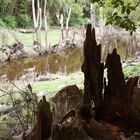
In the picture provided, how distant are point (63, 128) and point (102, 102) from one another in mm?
1173

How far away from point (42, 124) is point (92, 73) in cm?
99

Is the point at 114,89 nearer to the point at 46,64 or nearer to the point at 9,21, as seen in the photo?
the point at 46,64

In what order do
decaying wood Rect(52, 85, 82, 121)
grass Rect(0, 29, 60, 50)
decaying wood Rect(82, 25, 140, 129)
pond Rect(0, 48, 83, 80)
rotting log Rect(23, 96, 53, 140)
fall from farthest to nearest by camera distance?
grass Rect(0, 29, 60, 50) → pond Rect(0, 48, 83, 80) → decaying wood Rect(52, 85, 82, 121) → decaying wood Rect(82, 25, 140, 129) → rotting log Rect(23, 96, 53, 140)

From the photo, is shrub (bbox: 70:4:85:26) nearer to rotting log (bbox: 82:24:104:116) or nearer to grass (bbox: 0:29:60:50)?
grass (bbox: 0:29:60:50)

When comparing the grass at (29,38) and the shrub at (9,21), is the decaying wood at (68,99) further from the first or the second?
the shrub at (9,21)

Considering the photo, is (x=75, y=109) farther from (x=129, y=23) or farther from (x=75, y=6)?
(x=75, y=6)

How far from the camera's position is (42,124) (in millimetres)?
5223

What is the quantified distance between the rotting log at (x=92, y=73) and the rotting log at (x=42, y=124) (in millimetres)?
635

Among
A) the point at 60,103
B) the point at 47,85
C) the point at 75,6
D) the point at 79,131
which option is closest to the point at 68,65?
the point at 47,85

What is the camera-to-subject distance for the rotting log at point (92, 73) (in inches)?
219

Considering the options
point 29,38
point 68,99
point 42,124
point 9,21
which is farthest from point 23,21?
point 42,124

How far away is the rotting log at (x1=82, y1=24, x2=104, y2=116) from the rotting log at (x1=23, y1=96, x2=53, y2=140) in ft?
2.08

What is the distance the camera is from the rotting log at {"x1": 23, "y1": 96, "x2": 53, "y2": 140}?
510 cm

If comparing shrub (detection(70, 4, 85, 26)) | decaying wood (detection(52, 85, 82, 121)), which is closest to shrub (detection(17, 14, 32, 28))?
shrub (detection(70, 4, 85, 26))
